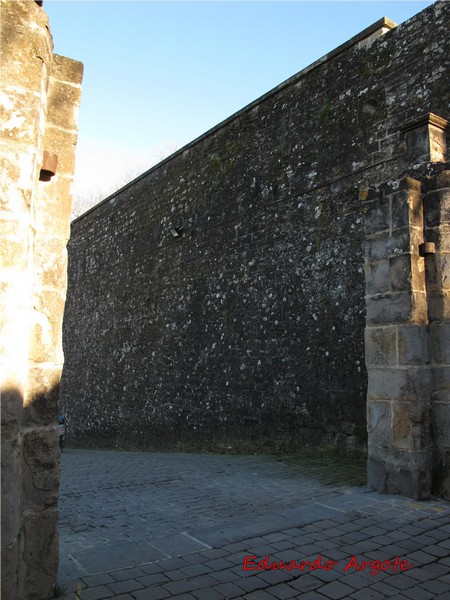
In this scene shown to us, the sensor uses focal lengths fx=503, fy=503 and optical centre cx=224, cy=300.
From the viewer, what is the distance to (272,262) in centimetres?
848

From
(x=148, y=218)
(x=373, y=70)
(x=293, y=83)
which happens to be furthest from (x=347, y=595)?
(x=148, y=218)

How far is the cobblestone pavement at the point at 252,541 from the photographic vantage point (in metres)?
2.67

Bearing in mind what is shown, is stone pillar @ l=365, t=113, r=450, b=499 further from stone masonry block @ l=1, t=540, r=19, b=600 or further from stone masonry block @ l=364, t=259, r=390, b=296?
stone masonry block @ l=1, t=540, r=19, b=600

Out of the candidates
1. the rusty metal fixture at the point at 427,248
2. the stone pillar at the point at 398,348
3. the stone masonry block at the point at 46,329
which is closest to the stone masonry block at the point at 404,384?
the stone pillar at the point at 398,348

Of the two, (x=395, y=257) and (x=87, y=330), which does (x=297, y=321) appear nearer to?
(x=395, y=257)

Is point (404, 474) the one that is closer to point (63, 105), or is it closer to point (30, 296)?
point (30, 296)

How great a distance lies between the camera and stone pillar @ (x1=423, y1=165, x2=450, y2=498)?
175 inches

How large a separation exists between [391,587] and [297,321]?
5.29 metres

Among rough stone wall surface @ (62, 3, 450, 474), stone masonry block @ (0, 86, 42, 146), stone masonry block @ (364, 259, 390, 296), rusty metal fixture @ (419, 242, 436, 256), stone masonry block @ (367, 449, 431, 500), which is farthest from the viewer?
rough stone wall surface @ (62, 3, 450, 474)

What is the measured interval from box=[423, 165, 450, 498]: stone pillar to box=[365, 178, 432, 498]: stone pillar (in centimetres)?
7

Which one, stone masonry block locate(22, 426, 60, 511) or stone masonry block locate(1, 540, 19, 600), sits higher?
stone masonry block locate(22, 426, 60, 511)

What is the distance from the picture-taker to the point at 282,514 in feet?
13.1

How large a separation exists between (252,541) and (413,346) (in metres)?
2.29
